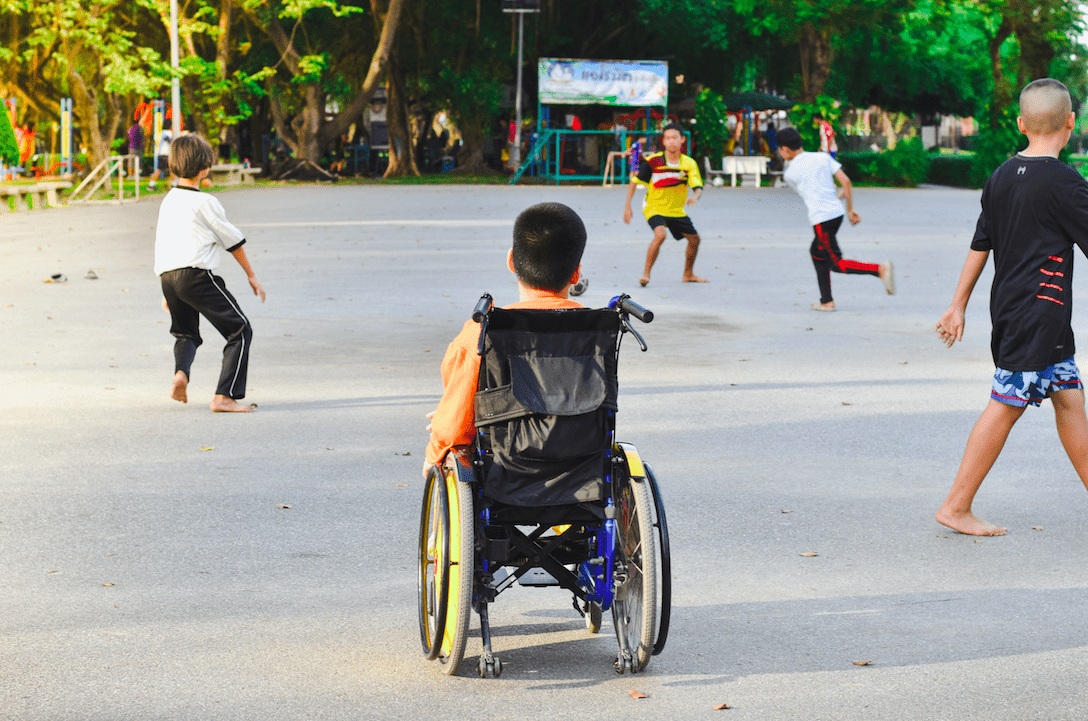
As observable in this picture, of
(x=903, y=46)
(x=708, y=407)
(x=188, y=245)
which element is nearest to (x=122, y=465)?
(x=188, y=245)

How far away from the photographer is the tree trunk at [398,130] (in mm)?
49938

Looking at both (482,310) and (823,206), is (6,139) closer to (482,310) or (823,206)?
(823,206)

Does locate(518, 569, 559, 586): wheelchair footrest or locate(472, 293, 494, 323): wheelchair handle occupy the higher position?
locate(472, 293, 494, 323): wheelchair handle

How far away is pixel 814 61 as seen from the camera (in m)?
46.3

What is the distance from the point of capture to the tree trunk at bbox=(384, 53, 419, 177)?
49938mm

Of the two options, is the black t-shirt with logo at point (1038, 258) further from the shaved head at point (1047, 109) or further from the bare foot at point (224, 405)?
the bare foot at point (224, 405)

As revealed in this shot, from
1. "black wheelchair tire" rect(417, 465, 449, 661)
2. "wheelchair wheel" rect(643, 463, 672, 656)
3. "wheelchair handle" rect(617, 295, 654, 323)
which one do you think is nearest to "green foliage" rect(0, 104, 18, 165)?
"black wheelchair tire" rect(417, 465, 449, 661)

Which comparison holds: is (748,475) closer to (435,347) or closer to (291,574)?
(291,574)

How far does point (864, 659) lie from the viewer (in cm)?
429

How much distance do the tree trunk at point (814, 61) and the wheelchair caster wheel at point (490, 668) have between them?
143 ft

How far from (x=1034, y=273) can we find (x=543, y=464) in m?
2.48

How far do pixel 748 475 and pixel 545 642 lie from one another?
257 cm

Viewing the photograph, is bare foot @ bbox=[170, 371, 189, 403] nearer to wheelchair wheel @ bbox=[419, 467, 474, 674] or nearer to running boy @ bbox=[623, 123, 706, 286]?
wheelchair wheel @ bbox=[419, 467, 474, 674]

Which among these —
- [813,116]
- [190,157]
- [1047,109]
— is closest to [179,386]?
[190,157]
